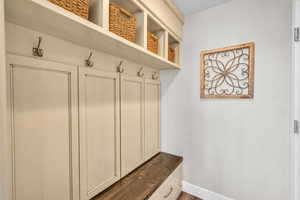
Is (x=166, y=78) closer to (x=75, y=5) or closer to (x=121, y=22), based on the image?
(x=121, y=22)

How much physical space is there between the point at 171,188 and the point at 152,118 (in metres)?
0.83

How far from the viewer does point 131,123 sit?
150 centimetres

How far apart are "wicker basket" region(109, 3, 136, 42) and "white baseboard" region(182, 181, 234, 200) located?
1924mm

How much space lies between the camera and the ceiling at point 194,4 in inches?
62.6

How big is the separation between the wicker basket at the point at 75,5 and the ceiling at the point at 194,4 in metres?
1.21

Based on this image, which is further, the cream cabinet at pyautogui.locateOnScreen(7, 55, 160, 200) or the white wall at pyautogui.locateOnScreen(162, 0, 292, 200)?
the white wall at pyautogui.locateOnScreen(162, 0, 292, 200)

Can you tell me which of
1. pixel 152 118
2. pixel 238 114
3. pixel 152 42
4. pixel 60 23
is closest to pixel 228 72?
pixel 238 114

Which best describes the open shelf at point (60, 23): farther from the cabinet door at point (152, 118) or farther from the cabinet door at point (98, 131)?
the cabinet door at point (152, 118)

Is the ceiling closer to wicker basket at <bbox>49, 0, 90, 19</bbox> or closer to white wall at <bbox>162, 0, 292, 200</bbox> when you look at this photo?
white wall at <bbox>162, 0, 292, 200</bbox>

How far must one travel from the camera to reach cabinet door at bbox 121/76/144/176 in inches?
54.9

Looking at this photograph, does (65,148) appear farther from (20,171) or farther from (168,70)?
(168,70)

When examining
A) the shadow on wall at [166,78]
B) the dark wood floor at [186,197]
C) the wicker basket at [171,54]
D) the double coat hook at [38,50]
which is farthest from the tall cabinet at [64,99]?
the dark wood floor at [186,197]

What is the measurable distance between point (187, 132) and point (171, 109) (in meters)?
0.38

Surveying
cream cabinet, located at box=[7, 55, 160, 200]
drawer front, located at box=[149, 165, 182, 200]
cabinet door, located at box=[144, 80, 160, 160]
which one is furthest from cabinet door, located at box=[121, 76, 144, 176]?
drawer front, located at box=[149, 165, 182, 200]
